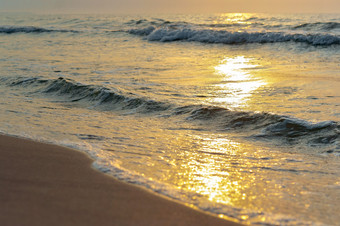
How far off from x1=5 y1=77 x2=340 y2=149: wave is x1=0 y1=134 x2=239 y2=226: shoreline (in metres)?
2.56

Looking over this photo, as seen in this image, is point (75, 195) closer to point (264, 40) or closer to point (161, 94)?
point (161, 94)

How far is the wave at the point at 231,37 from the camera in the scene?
53.7 feet

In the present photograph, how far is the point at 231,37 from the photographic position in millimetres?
19359

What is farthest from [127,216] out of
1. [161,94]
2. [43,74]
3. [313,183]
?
[43,74]

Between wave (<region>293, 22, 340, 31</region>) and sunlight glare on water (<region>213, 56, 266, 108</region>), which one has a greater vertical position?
wave (<region>293, 22, 340, 31</region>)

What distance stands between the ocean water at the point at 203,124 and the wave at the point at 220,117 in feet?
0.05

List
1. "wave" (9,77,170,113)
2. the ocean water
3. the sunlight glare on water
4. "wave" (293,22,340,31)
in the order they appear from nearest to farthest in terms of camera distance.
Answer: the ocean water
"wave" (9,77,170,113)
the sunlight glare on water
"wave" (293,22,340,31)

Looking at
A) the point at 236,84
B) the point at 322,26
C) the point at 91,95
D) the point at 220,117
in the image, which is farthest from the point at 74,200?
the point at 322,26

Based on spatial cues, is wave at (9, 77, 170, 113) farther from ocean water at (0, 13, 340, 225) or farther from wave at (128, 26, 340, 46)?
wave at (128, 26, 340, 46)

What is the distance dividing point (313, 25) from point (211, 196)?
20871 millimetres

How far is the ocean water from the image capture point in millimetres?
3172

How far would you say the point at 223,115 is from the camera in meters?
6.03

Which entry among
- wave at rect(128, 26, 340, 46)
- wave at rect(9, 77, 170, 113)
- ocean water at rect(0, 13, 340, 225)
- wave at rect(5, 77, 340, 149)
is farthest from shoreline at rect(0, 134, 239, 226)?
wave at rect(128, 26, 340, 46)

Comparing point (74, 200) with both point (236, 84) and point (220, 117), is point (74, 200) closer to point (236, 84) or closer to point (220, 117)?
point (220, 117)
